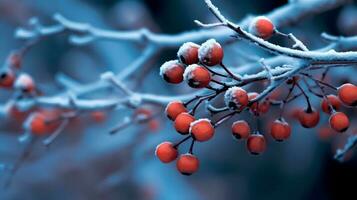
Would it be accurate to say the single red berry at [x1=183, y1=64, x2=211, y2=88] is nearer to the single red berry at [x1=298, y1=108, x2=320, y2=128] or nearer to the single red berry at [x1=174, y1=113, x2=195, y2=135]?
the single red berry at [x1=174, y1=113, x2=195, y2=135]

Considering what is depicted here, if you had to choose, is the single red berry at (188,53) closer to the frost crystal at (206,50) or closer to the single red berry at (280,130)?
the frost crystal at (206,50)

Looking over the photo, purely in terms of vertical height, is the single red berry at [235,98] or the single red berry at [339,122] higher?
the single red berry at [339,122]

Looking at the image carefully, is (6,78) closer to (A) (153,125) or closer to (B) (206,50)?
(A) (153,125)

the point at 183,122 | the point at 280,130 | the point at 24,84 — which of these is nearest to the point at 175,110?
the point at 183,122

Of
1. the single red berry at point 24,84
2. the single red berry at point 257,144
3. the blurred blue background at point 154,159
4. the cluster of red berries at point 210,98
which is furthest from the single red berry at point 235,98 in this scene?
the blurred blue background at point 154,159

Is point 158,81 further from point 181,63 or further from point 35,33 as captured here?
point 181,63

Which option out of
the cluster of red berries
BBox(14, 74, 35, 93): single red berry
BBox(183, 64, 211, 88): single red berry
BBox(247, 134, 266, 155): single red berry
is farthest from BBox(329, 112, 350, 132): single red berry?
BBox(14, 74, 35, 93): single red berry
